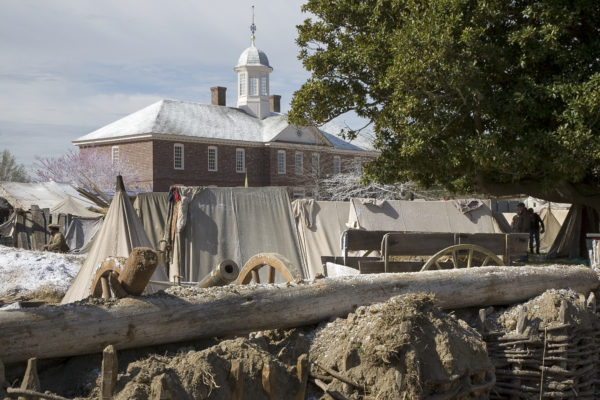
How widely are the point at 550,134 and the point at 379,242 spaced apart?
5.97 m

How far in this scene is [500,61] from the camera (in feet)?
46.2

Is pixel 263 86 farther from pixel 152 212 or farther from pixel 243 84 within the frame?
pixel 152 212

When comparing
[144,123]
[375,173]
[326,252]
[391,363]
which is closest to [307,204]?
[326,252]

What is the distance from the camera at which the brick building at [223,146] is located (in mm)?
43344

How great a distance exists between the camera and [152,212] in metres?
15.3

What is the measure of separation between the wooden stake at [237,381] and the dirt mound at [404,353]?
0.74 m

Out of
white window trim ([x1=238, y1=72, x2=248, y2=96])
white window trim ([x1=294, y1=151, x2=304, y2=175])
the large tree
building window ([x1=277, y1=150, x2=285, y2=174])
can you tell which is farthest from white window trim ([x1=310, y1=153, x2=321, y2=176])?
the large tree

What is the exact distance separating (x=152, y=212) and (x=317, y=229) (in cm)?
368

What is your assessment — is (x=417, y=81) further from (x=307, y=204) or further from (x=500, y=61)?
(x=307, y=204)

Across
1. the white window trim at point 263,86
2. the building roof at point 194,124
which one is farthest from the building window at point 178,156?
the white window trim at point 263,86

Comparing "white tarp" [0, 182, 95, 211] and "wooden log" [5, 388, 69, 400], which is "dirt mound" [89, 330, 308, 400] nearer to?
"wooden log" [5, 388, 69, 400]

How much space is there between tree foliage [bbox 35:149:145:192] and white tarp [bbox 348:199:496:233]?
29.7 metres

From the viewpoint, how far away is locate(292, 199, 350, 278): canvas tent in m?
14.6

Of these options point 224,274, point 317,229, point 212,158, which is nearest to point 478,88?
point 317,229
